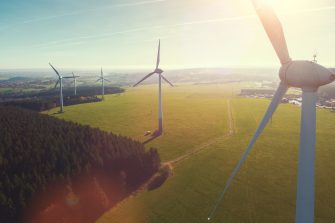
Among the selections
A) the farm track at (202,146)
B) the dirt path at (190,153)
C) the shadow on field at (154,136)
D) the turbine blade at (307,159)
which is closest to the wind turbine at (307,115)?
the turbine blade at (307,159)

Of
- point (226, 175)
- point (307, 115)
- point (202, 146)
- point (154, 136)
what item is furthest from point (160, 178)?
point (307, 115)

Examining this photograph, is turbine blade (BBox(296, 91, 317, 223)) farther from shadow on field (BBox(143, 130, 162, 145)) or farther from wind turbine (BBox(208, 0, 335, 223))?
shadow on field (BBox(143, 130, 162, 145))

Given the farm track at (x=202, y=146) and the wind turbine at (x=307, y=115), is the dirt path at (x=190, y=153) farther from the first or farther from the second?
the wind turbine at (x=307, y=115)

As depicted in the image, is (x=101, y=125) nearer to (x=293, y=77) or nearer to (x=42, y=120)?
(x=42, y=120)

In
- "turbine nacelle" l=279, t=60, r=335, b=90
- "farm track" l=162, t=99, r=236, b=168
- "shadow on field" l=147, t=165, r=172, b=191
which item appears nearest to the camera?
"turbine nacelle" l=279, t=60, r=335, b=90

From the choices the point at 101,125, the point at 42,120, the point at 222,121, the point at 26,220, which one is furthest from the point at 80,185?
the point at 222,121

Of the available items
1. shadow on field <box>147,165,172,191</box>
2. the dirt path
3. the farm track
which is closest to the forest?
the dirt path
